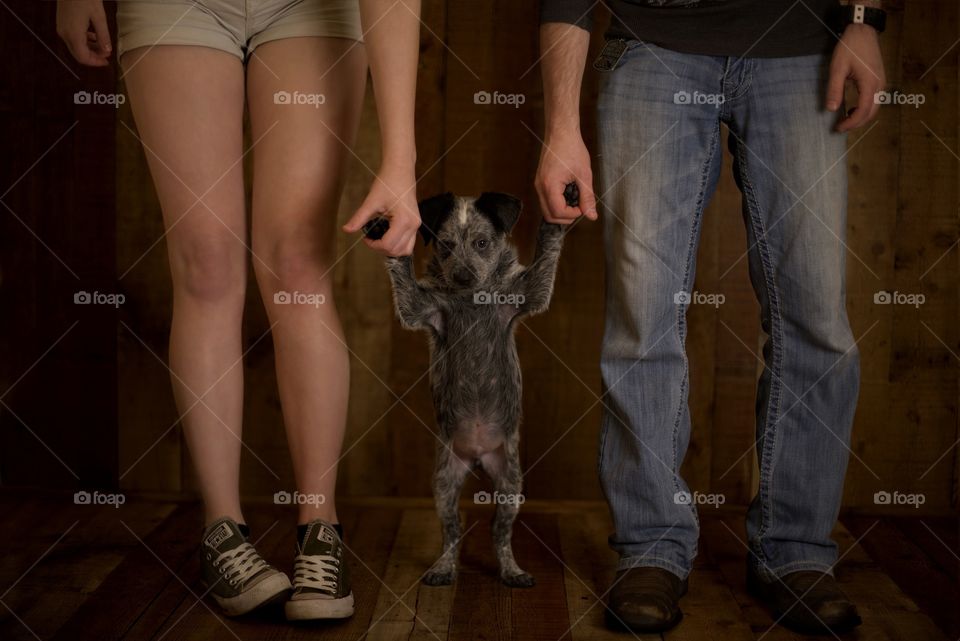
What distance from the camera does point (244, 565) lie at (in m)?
1.44

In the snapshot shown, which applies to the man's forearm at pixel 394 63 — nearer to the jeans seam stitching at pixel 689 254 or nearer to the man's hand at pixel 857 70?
the jeans seam stitching at pixel 689 254

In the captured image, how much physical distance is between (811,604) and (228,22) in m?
1.17

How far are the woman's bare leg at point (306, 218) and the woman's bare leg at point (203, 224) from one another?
1.6 inches

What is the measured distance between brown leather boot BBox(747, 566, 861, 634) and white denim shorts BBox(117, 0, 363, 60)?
1041 millimetres

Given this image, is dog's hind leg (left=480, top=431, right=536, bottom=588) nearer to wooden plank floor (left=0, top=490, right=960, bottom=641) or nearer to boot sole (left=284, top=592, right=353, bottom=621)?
wooden plank floor (left=0, top=490, right=960, bottom=641)

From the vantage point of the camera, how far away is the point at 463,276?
1589mm

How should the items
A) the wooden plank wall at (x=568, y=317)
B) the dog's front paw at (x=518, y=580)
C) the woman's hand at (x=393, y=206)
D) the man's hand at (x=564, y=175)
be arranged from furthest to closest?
the wooden plank wall at (x=568, y=317) → the dog's front paw at (x=518, y=580) → the man's hand at (x=564, y=175) → the woman's hand at (x=393, y=206)

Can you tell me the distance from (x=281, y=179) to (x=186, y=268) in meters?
0.19

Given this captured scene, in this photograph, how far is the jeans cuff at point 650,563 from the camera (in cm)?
146

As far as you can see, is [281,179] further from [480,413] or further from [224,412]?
[480,413]

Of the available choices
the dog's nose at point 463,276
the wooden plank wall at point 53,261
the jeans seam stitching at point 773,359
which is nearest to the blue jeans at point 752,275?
the jeans seam stitching at point 773,359

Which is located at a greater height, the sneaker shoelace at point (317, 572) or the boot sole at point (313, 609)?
the sneaker shoelace at point (317, 572)

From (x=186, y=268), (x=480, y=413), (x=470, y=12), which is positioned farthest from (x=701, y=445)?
(x=186, y=268)

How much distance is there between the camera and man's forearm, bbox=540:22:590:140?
4.77 ft
